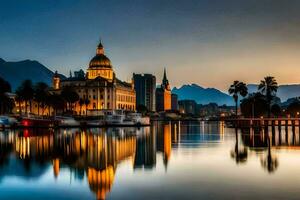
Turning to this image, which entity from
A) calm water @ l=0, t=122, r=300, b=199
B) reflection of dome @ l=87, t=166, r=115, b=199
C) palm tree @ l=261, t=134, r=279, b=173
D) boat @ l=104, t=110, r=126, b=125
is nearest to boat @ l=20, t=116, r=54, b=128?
boat @ l=104, t=110, r=126, b=125

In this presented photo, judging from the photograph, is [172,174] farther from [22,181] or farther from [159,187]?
[22,181]

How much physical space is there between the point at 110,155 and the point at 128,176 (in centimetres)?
1536

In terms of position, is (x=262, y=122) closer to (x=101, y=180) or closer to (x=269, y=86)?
(x=269, y=86)

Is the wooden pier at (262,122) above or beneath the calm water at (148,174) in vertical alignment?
above

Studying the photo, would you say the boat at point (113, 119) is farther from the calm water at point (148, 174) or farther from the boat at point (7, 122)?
the calm water at point (148, 174)

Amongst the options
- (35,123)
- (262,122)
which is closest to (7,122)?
(35,123)

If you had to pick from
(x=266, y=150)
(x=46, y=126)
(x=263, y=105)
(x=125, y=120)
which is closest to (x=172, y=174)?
(x=266, y=150)

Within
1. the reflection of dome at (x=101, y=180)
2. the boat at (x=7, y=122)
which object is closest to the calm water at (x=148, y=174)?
the reflection of dome at (x=101, y=180)

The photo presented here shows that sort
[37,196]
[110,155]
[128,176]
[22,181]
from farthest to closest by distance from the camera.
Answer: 1. [110,155]
2. [128,176]
3. [22,181]
4. [37,196]

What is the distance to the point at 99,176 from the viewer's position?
3600cm

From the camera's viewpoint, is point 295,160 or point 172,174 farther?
point 295,160

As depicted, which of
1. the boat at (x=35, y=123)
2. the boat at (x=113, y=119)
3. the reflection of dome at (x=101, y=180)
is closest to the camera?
the reflection of dome at (x=101, y=180)

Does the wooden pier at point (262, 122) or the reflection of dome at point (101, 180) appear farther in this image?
the wooden pier at point (262, 122)

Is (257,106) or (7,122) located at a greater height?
(257,106)
